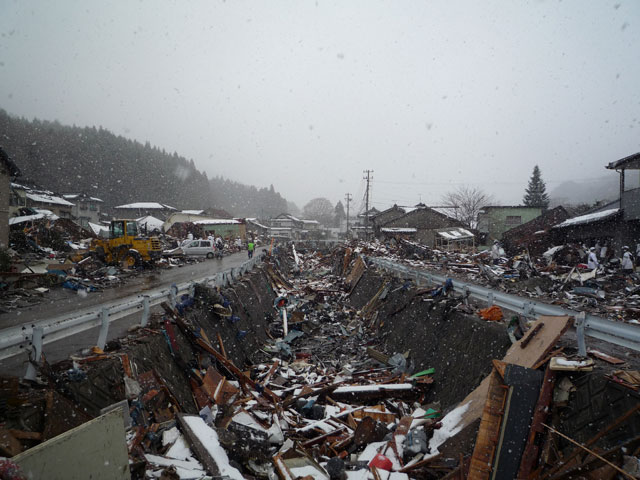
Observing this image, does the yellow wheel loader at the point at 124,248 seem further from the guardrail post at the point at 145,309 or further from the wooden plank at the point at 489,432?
the wooden plank at the point at 489,432

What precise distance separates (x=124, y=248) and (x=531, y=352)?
21.3 m

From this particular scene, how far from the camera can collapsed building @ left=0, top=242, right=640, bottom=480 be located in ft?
10.6

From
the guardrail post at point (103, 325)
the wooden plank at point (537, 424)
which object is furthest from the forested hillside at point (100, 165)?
the wooden plank at point (537, 424)

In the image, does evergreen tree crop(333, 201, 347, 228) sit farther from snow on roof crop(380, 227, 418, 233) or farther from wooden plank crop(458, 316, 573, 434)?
wooden plank crop(458, 316, 573, 434)

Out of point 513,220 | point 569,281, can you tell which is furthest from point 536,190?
point 569,281

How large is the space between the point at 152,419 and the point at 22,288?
40.6ft

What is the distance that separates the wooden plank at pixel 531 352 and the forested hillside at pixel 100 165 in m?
71.5

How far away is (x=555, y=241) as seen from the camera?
987 inches

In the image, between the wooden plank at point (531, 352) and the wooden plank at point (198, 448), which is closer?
the wooden plank at point (198, 448)

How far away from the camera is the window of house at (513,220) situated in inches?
1467

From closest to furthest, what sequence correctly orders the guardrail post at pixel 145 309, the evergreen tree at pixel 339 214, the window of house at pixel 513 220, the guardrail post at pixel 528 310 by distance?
the guardrail post at pixel 528 310 → the guardrail post at pixel 145 309 → the window of house at pixel 513 220 → the evergreen tree at pixel 339 214

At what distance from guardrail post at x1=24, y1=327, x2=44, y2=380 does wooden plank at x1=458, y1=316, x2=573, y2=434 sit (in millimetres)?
5937

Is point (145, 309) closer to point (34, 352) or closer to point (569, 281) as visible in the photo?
point (34, 352)

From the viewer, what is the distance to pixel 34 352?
3.98m
